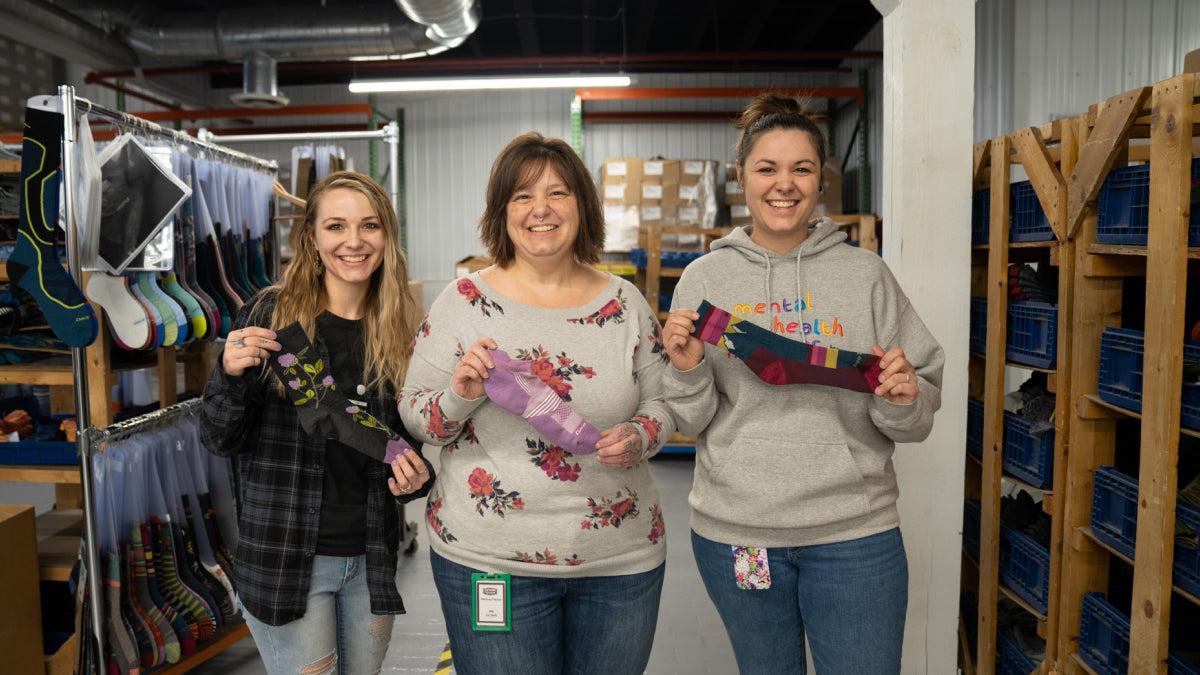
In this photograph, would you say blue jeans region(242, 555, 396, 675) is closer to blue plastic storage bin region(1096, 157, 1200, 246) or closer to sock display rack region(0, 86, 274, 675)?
sock display rack region(0, 86, 274, 675)

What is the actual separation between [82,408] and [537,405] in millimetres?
1734

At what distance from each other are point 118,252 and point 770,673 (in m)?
2.23

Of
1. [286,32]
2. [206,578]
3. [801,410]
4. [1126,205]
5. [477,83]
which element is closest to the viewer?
[801,410]

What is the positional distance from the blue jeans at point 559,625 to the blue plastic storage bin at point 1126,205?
1512 millimetres

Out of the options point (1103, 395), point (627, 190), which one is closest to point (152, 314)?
point (1103, 395)

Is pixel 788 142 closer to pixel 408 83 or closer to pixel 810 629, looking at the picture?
pixel 810 629

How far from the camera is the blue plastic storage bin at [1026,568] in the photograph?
2529mm

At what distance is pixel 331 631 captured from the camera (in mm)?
1793

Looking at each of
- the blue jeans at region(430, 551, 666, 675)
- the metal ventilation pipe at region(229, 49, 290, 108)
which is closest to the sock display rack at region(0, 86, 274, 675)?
the blue jeans at region(430, 551, 666, 675)

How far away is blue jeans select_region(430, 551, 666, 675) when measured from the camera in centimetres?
156

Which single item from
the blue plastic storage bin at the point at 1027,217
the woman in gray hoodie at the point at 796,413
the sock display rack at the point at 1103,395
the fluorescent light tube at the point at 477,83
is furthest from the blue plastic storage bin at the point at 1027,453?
the fluorescent light tube at the point at 477,83

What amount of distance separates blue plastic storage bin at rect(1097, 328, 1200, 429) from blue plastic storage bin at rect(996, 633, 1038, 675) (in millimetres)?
953

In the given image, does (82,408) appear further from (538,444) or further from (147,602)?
(538,444)

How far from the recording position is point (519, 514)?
60.9 inches
